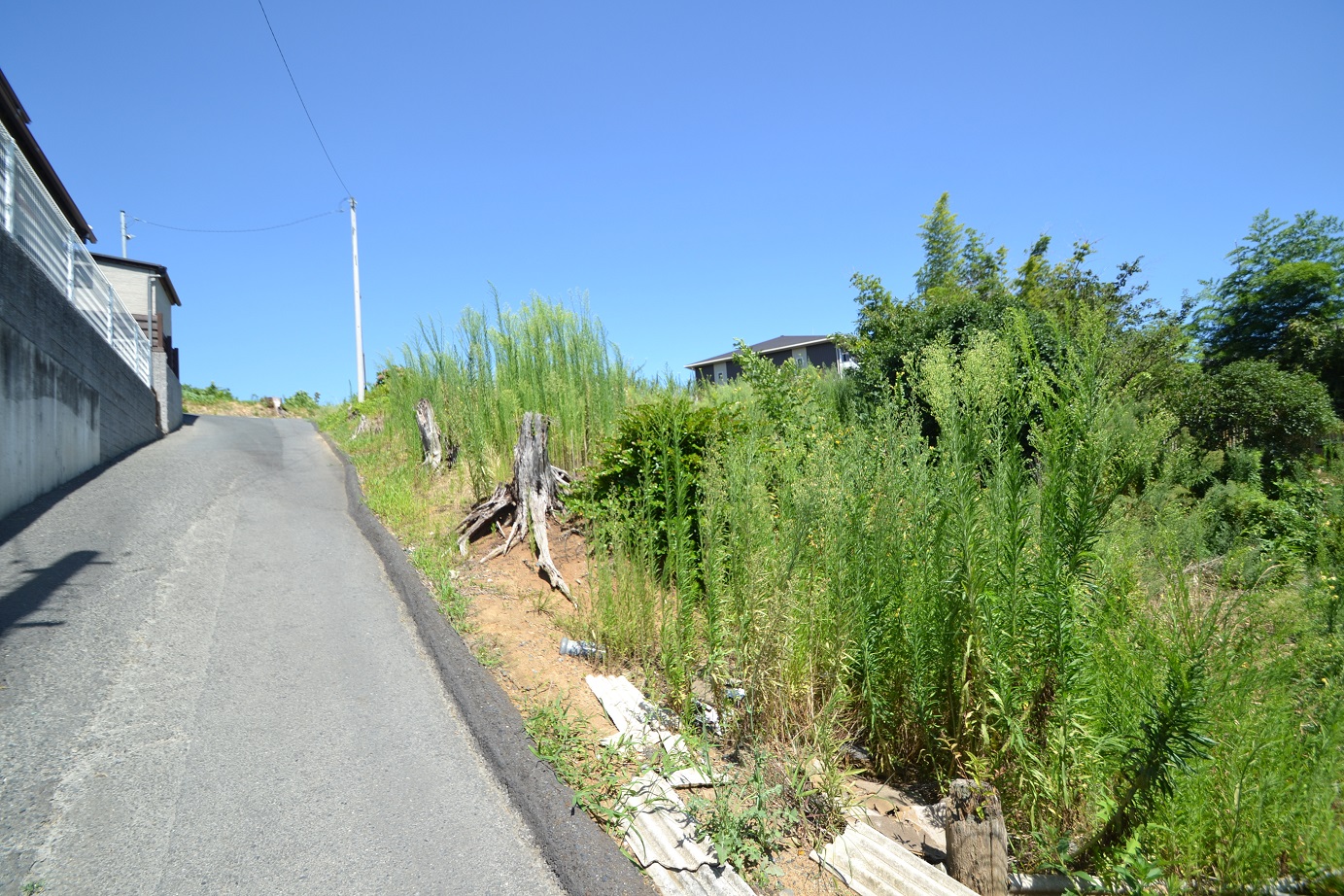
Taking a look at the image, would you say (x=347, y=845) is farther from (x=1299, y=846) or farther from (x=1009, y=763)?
(x=1299, y=846)

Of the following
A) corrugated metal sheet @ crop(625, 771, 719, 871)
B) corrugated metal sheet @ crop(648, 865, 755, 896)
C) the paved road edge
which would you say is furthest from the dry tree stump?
corrugated metal sheet @ crop(648, 865, 755, 896)

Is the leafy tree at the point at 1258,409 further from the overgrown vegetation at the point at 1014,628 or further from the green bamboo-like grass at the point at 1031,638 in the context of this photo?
the green bamboo-like grass at the point at 1031,638

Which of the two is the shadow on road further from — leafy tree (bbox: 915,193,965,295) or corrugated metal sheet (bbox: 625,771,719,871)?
leafy tree (bbox: 915,193,965,295)

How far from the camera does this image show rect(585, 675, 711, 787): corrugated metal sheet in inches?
125

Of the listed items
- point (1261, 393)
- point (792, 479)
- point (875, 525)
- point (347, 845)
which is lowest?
point (347, 845)

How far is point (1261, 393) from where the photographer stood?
9.74 metres

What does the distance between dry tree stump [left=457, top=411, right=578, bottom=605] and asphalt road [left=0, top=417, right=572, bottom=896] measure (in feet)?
3.01

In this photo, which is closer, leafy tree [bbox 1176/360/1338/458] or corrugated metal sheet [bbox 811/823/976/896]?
corrugated metal sheet [bbox 811/823/976/896]

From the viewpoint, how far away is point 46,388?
6852 millimetres

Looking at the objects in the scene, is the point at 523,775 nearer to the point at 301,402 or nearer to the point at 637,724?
the point at 637,724

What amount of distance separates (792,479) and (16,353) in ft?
23.7

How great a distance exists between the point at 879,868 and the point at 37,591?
550 cm

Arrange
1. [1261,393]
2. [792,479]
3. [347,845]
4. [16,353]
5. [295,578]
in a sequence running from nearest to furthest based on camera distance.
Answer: [347,845] < [792,479] < [295,578] < [16,353] < [1261,393]

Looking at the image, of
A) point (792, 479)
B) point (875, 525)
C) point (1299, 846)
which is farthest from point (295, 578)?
point (1299, 846)
